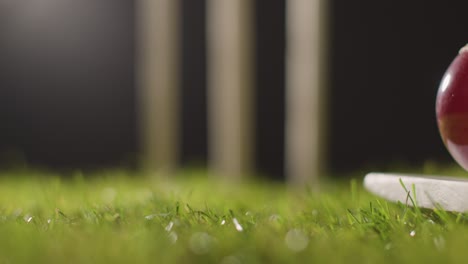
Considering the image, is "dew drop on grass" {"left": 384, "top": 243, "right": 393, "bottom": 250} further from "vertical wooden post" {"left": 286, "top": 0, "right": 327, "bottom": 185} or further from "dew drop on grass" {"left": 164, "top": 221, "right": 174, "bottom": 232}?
"vertical wooden post" {"left": 286, "top": 0, "right": 327, "bottom": 185}

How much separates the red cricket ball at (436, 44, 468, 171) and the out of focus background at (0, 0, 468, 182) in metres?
1.23

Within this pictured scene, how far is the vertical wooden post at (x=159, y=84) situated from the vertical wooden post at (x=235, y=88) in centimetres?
51

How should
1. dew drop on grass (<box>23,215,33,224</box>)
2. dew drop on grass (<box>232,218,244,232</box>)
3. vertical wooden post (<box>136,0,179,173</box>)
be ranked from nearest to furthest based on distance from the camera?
dew drop on grass (<box>232,218,244,232</box>) → dew drop on grass (<box>23,215,33,224</box>) → vertical wooden post (<box>136,0,179,173</box>)

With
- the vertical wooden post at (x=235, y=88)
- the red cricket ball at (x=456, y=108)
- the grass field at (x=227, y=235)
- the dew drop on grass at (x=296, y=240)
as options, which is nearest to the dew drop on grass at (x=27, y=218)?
the grass field at (x=227, y=235)

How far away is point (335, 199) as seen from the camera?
1567 millimetres

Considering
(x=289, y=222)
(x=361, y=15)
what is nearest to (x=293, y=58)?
(x=361, y=15)

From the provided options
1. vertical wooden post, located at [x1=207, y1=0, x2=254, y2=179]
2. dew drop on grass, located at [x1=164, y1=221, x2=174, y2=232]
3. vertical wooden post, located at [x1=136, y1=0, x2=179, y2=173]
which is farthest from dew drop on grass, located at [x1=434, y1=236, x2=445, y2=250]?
A: vertical wooden post, located at [x1=136, y1=0, x2=179, y2=173]

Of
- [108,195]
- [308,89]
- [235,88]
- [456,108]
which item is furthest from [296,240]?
Result: [235,88]

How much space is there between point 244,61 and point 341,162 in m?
0.71

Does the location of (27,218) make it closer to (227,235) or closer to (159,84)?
(227,235)

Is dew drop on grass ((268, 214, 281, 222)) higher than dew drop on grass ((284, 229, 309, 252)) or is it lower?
lower

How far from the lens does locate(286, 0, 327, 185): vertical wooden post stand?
2625mm

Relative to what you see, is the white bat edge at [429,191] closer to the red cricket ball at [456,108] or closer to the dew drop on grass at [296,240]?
the red cricket ball at [456,108]

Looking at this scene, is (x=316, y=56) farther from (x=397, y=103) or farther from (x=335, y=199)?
(x=335, y=199)
